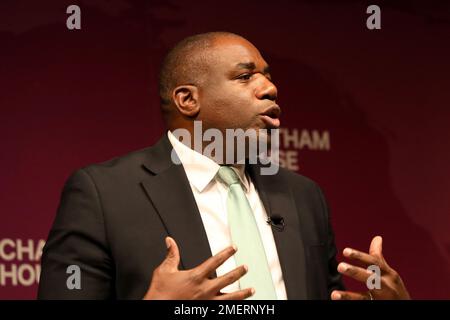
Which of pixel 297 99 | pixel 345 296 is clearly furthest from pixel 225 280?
pixel 297 99

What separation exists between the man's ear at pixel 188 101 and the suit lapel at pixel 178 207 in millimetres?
174

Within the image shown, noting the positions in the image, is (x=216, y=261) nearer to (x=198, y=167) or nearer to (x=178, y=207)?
(x=178, y=207)

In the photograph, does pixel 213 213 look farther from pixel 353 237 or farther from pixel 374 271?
pixel 353 237

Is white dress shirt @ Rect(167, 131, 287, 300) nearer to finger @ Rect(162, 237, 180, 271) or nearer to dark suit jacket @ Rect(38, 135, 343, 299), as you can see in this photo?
dark suit jacket @ Rect(38, 135, 343, 299)

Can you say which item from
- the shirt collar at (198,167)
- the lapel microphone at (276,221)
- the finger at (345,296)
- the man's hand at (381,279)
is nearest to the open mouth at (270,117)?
the shirt collar at (198,167)

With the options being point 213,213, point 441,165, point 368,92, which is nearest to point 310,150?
point 368,92

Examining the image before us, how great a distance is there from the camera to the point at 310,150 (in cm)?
363

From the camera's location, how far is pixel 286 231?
7.55 feet

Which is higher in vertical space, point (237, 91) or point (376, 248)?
point (237, 91)

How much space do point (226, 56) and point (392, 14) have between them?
1652 mm

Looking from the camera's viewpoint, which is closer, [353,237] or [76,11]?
[76,11]

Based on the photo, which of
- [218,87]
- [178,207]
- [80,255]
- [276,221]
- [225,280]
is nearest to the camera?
[225,280]

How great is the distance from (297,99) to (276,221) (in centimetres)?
143

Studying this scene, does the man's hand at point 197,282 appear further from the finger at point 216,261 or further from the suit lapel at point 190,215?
the suit lapel at point 190,215
